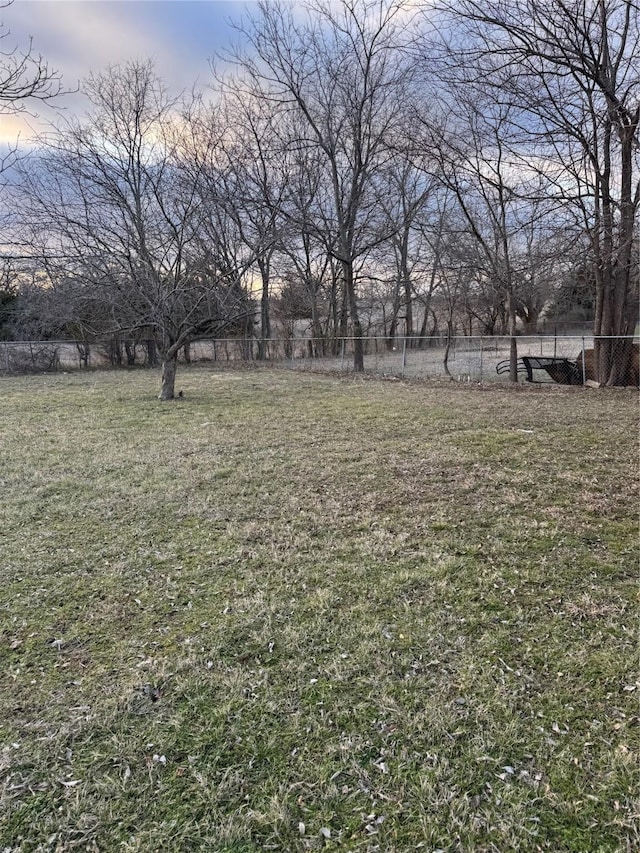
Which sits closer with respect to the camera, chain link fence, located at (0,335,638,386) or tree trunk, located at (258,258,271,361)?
chain link fence, located at (0,335,638,386)

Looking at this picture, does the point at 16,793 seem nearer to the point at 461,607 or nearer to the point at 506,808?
the point at 506,808

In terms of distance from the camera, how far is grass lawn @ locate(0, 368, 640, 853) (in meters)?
1.32

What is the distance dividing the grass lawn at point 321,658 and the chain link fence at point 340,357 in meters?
7.97

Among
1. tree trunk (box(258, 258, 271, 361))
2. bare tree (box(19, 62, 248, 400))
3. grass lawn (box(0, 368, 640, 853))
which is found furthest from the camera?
tree trunk (box(258, 258, 271, 361))

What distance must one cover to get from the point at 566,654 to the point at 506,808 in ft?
2.59

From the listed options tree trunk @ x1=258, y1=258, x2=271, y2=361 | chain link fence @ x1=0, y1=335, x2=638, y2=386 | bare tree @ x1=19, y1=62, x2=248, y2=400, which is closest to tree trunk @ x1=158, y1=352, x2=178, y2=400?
bare tree @ x1=19, y1=62, x2=248, y2=400

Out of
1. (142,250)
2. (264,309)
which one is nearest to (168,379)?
(142,250)

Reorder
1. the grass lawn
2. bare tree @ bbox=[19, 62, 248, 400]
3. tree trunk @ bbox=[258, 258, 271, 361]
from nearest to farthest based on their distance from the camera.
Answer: the grass lawn, bare tree @ bbox=[19, 62, 248, 400], tree trunk @ bbox=[258, 258, 271, 361]

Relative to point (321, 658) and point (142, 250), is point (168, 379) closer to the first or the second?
point (142, 250)

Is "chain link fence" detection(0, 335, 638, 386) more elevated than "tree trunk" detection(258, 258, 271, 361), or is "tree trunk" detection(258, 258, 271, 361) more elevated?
"tree trunk" detection(258, 258, 271, 361)

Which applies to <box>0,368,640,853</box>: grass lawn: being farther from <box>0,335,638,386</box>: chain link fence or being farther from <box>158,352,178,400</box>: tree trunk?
<box>0,335,638,386</box>: chain link fence

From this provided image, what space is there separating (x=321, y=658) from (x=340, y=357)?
15463 millimetres

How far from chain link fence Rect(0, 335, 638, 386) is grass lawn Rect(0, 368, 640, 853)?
26.2 ft

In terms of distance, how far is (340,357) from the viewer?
17000mm
